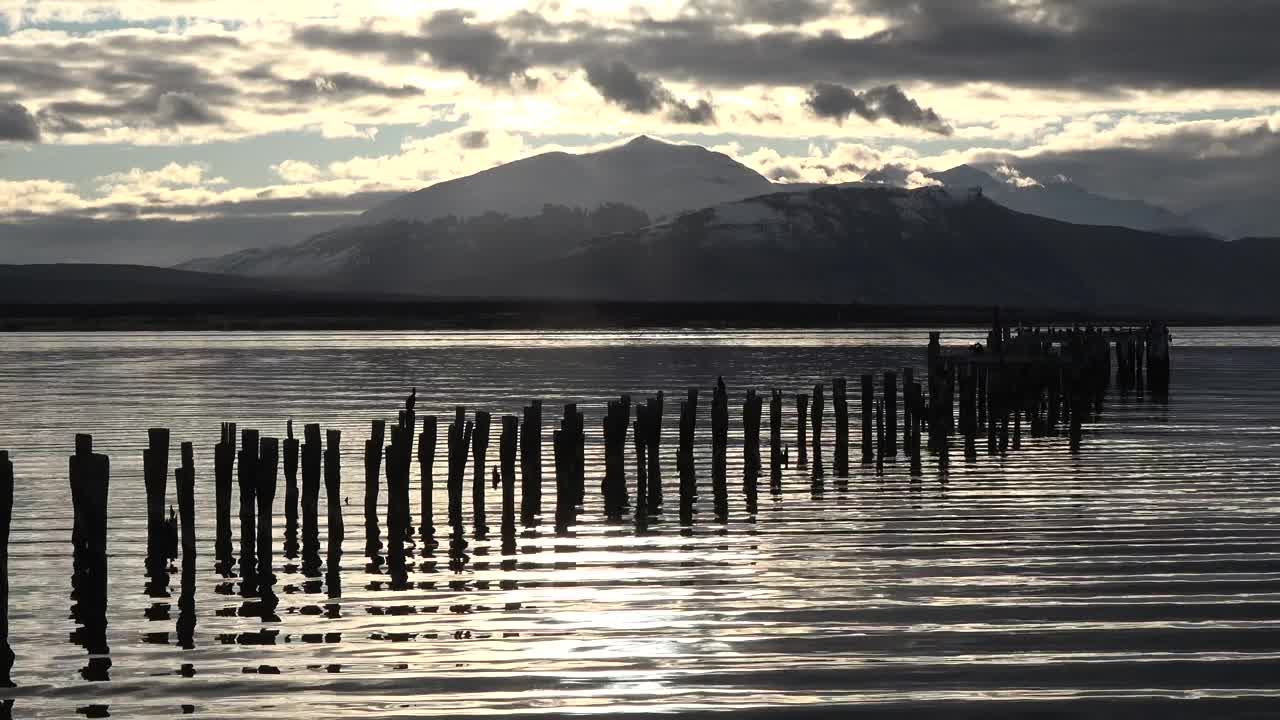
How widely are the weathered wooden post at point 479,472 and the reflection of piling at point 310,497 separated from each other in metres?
2.94

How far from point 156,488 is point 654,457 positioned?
8.92 meters

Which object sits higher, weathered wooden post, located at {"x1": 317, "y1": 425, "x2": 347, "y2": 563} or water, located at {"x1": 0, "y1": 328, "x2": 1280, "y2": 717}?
weathered wooden post, located at {"x1": 317, "y1": 425, "x2": 347, "y2": 563}

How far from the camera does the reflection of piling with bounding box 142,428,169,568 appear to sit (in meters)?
18.8

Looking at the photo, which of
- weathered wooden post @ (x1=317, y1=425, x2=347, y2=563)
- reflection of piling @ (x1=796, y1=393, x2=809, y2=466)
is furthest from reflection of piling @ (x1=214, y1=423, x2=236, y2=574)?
reflection of piling @ (x1=796, y1=393, x2=809, y2=466)

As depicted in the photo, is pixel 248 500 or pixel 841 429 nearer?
pixel 248 500

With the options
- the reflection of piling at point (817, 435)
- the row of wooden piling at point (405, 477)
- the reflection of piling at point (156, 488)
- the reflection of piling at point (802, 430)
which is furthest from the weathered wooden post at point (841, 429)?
the reflection of piling at point (156, 488)

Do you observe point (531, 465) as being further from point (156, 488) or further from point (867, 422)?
point (867, 422)

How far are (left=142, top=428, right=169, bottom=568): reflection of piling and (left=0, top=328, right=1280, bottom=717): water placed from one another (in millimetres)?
503

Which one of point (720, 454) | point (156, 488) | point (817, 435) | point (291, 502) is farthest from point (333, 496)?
point (817, 435)

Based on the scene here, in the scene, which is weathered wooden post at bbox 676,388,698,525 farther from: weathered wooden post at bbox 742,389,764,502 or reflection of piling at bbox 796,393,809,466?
reflection of piling at bbox 796,393,809,466

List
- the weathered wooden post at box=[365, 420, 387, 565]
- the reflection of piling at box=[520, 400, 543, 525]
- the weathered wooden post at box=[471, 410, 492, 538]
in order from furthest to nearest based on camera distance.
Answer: the reflection of piling at box=[520, 400, 543, 525]
the weathered wooden post at box=[471, 410, 492, 538]
the weathered wooden post at box=[365, 420, 387, 565]

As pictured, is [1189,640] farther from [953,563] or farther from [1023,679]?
[953,563]

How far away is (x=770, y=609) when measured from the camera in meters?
16.6

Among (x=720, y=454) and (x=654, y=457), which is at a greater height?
(x=654, y=457)
